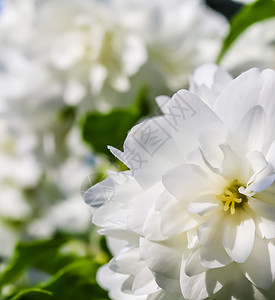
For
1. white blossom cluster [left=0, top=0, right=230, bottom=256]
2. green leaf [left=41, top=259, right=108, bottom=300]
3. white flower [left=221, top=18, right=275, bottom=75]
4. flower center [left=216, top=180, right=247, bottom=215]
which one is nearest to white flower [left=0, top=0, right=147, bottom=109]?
white blossom cluster [left=0, top=0, right=230, bottom=256]

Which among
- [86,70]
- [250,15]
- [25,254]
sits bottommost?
[25,254]

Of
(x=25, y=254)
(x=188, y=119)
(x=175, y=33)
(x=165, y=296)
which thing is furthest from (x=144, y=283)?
(x=175, y=33)

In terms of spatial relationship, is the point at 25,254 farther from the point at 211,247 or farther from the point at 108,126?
the point at 211,247

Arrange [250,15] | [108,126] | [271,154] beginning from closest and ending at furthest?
[271,154], [250,15], [108,126]

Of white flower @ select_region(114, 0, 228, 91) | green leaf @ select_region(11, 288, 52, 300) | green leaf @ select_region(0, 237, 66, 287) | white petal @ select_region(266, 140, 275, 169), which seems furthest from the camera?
white flower @ select_region(114, 0, 228, 91)

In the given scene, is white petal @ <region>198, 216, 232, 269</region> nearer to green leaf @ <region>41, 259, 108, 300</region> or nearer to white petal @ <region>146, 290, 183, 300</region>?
white petal @ <region>146, 290, 183, 300</region>

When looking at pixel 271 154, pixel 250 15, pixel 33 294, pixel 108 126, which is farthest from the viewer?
pixel 108 126
